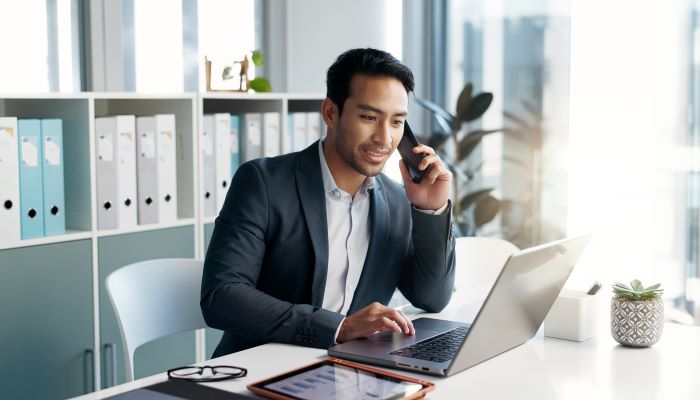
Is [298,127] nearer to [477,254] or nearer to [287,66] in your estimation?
[287,66]

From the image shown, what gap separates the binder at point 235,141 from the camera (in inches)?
138

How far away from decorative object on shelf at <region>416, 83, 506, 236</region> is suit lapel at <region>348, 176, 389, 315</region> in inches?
67.4

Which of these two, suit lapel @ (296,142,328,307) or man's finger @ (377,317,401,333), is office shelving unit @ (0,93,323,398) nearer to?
suit lapel @ (296,142,328,307)

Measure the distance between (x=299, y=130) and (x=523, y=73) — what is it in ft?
3.71

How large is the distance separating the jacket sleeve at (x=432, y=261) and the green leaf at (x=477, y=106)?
1.82 m

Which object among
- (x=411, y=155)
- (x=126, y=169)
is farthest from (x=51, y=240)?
(x=411, y=155)

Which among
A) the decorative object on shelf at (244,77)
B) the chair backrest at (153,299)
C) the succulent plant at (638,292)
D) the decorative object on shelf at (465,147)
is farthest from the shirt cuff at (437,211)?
the decorative object on shelf at (465,147)

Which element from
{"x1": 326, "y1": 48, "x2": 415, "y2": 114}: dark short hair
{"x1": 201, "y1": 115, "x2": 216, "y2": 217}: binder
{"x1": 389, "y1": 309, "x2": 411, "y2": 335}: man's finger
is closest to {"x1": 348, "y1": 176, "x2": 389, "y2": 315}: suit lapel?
{"x1": 326, "y1": 48, "x2": 415, "y2": 114}: dark short hair

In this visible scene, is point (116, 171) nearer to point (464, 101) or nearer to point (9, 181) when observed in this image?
point (9, 181)

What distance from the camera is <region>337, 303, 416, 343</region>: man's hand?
1782mm

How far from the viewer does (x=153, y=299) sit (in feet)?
7.48

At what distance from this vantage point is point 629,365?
5.66 ft

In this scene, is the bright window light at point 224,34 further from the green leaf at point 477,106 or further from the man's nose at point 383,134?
the man's nose at point 383,134

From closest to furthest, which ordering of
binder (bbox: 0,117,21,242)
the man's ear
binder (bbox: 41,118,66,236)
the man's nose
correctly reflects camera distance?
the man's nose, the man's ear, binder (bbox: 0,117,21,242), binder (bbox: 41,118,66,236)
